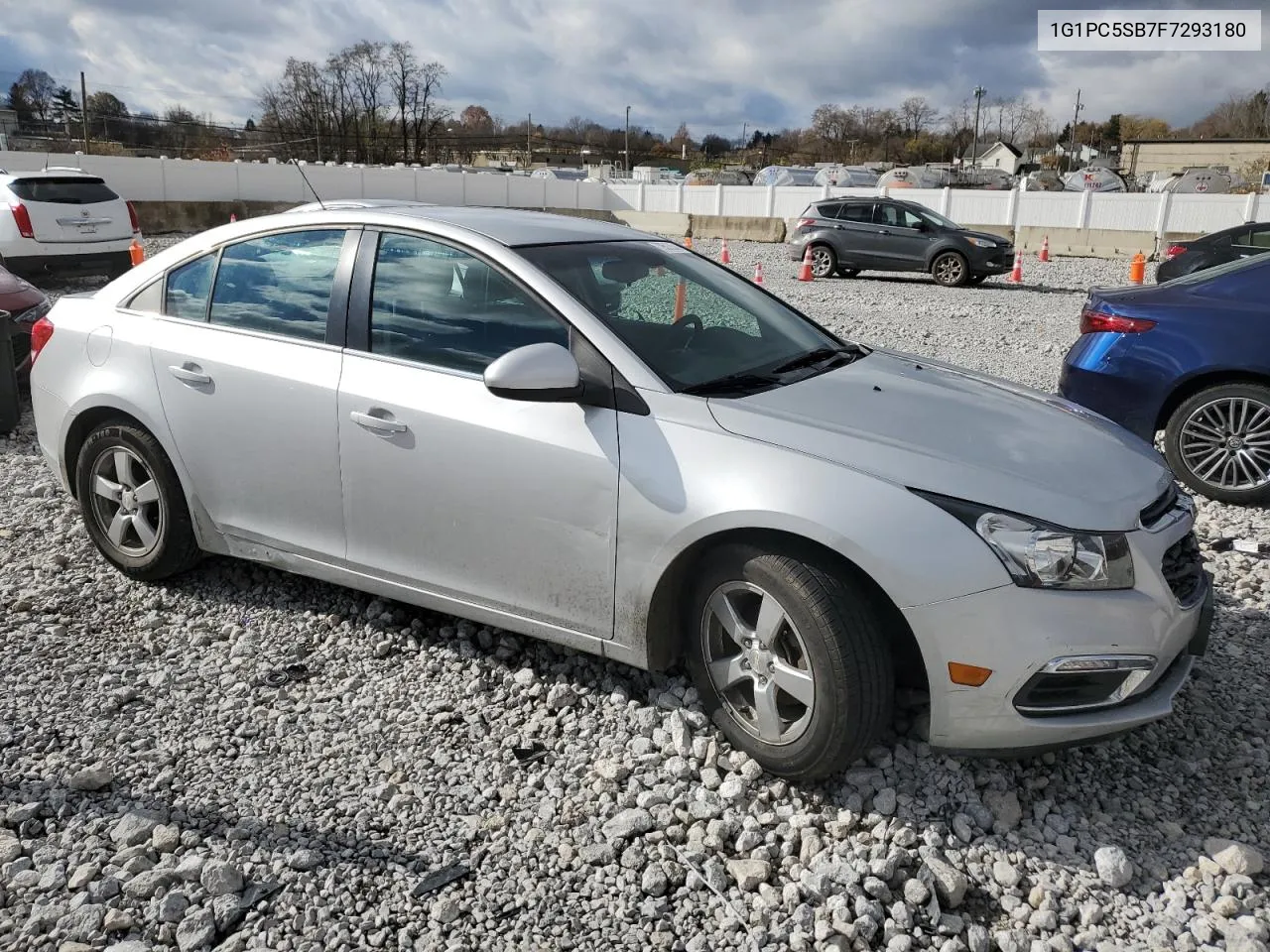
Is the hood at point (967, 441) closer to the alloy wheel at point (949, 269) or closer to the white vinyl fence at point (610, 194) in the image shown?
the alloy wheel at point (949, 269)

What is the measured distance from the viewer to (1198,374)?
5770mm

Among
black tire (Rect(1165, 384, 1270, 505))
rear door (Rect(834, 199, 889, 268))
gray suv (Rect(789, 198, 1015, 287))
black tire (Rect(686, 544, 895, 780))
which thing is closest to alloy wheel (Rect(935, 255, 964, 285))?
gray suv (Rect(789, 198, 1015, 287))

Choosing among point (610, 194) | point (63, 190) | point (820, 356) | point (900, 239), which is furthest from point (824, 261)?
point (610, 194)

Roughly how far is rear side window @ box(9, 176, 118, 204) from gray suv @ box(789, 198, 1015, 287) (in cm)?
1210

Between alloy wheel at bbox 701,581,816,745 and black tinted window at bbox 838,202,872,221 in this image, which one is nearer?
alloy wheel at bbox 701,581,816,745

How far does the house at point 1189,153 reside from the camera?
84.7 m

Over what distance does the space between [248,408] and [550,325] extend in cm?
130

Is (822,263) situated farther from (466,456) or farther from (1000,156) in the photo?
(1000,156)

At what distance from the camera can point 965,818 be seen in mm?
3027

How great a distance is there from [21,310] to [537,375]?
6.51m

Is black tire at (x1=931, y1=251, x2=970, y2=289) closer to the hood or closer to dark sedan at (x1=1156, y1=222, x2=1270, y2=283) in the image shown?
dark sedan at (x1=1156, y1=222, x2=1270, y2=283)

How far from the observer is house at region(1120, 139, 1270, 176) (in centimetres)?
8466

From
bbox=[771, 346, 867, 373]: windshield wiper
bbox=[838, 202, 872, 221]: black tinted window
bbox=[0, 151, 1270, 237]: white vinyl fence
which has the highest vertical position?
bbox=[0, 151, 1270, 237]: white vinyl fence

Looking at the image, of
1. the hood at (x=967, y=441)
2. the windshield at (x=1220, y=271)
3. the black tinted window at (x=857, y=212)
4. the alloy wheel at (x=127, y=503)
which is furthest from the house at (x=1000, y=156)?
the alloy wheel at (x=127, y=503)
